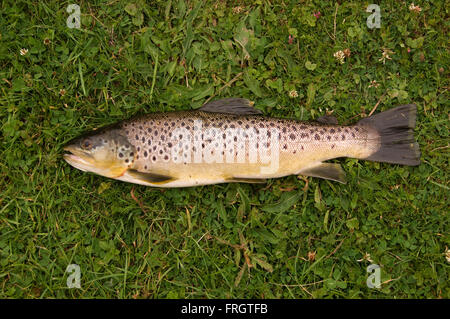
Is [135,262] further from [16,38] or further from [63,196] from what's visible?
[16,38]

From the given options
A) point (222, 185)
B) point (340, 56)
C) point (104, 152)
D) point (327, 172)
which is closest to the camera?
point (104, 152)

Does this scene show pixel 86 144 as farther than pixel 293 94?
No

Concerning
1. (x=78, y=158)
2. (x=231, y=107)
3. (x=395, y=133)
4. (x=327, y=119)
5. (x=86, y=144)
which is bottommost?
(x=78, y=158)

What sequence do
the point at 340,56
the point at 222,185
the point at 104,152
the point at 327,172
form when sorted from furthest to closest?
the point at 340,56 < the point at 222,185 < the point at 327,172 < the point at 104,152

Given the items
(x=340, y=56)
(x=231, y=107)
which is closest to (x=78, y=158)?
(x=231, y=107)

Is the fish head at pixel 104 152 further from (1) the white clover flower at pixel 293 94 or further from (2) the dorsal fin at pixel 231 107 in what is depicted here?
(1) the white clover flower at pixel 293 94

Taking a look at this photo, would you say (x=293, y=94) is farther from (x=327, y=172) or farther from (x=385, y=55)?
(x=385, y=55)

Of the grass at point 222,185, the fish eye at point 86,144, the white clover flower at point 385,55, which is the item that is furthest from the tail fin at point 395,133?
the fish eye at point 86,144

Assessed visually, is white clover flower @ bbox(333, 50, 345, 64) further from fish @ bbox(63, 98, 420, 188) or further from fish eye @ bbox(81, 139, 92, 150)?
fish eye @ bbox(81, 139, 92, 150)
